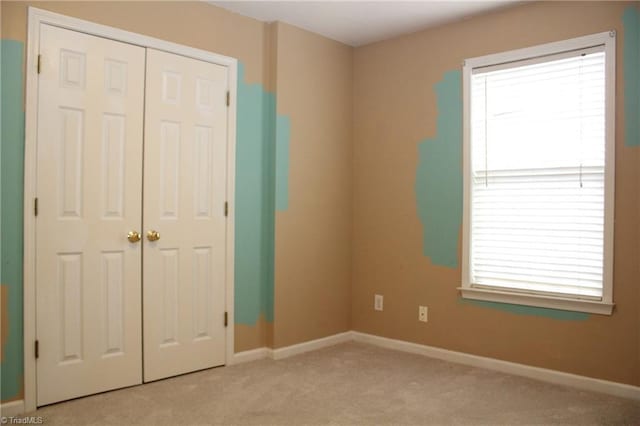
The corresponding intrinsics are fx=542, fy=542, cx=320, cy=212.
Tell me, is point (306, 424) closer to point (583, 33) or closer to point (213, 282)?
point (213, 282)

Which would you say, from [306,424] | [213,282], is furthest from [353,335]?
[306,424]

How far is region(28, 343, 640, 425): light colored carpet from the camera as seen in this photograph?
110 inches

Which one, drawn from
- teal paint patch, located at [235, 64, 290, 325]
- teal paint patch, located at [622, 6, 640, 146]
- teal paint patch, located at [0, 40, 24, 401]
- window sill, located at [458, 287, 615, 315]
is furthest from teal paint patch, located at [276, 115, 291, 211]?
teal paint patch, located at [622, 6, 640, 146]

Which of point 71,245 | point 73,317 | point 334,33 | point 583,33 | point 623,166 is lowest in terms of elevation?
point 73,317

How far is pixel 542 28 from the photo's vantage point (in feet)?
11.3

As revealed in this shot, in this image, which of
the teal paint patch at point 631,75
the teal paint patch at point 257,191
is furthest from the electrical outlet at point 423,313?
the teal paint patch at point 631,75

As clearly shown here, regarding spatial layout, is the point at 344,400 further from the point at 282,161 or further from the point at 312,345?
the point at 282,161

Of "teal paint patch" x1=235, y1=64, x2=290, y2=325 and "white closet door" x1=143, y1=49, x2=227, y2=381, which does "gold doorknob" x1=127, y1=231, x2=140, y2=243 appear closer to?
"white closet door" x1=143, y1=49, x2=227, y2=381

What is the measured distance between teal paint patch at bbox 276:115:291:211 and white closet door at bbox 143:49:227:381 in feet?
1.39

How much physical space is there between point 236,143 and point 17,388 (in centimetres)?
195

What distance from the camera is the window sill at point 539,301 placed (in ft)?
10.6

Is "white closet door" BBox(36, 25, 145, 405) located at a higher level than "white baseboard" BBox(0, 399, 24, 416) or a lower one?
higher

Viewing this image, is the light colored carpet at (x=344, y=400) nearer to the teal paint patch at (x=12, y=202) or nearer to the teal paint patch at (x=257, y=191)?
the teal paint patch at (x=12, y=202)

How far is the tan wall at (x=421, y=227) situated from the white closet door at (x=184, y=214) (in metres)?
1.27
